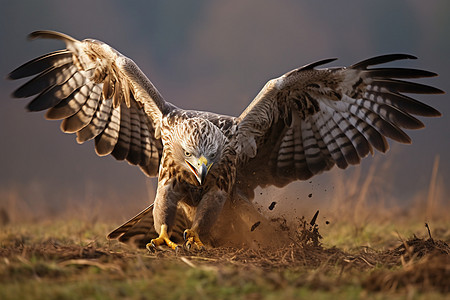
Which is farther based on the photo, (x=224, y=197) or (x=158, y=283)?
(x=224, y=197)

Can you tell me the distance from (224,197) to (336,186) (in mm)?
3911

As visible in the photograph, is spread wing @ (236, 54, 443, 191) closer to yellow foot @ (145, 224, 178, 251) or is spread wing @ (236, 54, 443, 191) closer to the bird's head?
the bird's head

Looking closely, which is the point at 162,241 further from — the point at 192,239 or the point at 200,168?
the point at 200,168

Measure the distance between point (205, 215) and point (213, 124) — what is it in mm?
1075

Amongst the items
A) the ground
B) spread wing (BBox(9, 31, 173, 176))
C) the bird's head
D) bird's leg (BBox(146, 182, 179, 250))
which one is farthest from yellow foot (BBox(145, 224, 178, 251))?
spread wing (BBox(9, 31, 173, 176))

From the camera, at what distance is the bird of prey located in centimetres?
555

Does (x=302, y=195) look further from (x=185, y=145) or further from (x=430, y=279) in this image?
(x=430, y=279)

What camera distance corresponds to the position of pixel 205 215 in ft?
17.9

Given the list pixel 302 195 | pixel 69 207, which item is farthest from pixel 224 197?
pixel 69 207

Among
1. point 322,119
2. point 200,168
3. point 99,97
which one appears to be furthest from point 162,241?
point 322,119

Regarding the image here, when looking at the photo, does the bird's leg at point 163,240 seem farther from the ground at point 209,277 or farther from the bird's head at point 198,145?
the bird's head at point 198,145

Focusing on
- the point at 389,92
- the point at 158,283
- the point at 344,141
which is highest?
the point at 389,92

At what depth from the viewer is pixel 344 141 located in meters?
6.61

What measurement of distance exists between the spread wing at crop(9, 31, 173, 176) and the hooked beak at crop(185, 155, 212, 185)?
110 cm
